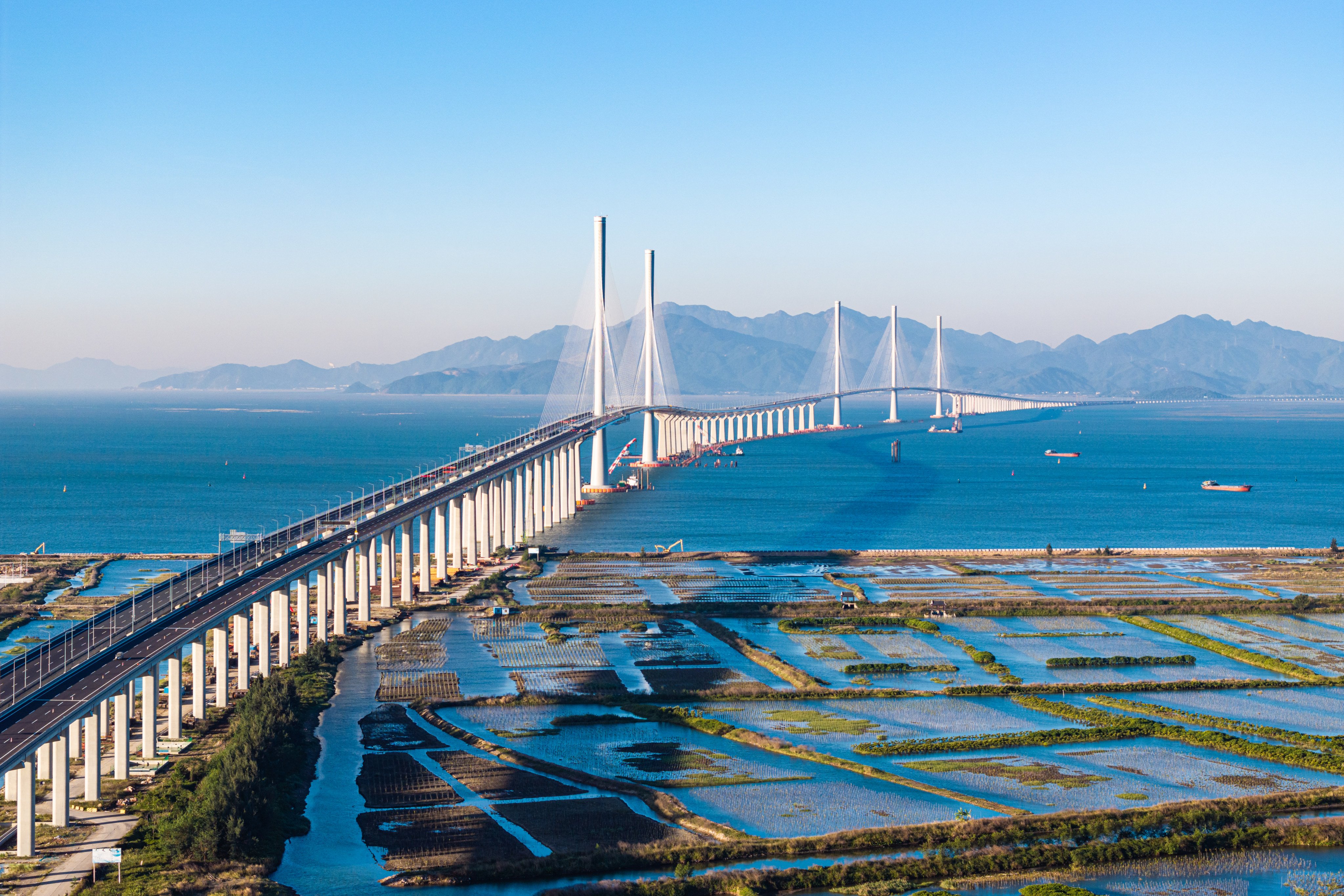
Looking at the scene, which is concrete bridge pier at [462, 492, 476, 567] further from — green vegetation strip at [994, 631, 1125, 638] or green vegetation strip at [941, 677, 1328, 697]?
green vegetation strip at [941, 677, 1328, 697]

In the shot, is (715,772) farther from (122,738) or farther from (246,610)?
(246,610)

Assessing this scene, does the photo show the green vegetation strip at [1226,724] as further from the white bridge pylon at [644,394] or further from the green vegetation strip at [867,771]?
the white bridge pylon at [644,394]

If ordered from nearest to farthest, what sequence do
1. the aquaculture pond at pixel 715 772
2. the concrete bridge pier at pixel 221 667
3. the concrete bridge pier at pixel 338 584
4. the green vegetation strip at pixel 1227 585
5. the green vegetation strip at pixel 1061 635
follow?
the aquaculture pond at pixel 715 772 → the concrete bridge pier at pixel 221 667 → the concrete bridge pier at pixel 338 584 → the green vegetation strip at pixel 1061 635 → the green vegetation strip at pixel 1227 585

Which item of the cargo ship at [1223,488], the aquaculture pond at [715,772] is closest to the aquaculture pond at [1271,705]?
the aquaculture pond at [715,772]

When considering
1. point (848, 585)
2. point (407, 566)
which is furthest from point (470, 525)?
point (848, 585)

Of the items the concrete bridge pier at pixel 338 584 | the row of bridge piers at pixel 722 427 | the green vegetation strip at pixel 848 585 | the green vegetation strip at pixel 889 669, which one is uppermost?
the row of bridge piers at pixel 722 427

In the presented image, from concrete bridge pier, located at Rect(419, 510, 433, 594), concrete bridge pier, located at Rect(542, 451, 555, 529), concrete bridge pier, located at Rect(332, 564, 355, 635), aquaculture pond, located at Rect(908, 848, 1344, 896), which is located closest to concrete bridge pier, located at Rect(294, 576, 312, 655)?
concrete bridge pier, located at Rect(332, 564, 355, 635)
